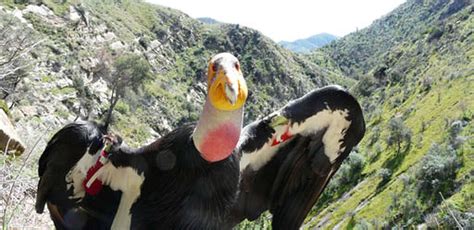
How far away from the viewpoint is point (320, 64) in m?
170

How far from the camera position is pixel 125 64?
57.2 metres

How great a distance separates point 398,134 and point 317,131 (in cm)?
7248

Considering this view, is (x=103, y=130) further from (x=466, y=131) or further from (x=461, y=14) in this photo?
(x=461, y=14)

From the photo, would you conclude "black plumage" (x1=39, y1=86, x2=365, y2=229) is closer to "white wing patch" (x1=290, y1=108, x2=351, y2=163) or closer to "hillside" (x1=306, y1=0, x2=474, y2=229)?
"white wing patch" (x1=290, y1=108, x2=351, y2=163)

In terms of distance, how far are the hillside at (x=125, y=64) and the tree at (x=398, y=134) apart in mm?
19289

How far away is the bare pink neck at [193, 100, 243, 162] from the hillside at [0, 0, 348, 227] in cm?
156

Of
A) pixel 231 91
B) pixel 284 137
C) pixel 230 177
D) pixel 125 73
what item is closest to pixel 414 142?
pixel 125 73

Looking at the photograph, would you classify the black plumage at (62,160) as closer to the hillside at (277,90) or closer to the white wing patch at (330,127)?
the white wing patch at (330,127)

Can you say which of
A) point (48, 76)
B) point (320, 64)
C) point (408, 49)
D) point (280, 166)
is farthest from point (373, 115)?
point (280, 166)

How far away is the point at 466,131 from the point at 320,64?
109 m

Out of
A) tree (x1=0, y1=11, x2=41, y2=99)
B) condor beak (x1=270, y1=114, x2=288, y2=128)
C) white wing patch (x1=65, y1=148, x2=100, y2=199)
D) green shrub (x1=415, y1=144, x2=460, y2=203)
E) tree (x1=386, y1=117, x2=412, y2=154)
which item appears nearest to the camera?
white wing patch (x1=65, y1=148, x2=100, y2=199)

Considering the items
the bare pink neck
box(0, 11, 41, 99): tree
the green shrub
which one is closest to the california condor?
the bare pink neck

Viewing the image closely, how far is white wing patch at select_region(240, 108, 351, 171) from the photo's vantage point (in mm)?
4281

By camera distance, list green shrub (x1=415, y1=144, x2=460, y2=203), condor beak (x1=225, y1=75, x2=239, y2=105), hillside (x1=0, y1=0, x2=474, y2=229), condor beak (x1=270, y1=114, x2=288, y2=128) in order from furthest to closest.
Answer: green shrub (x1=415, y1=144, x2=460, y2=203), hillside (x1=0, y1=0, x2=474, y2=229), condor beak (x1=270, y1=114, x2=288, y2=128), condor beak (x1=225, y1=75, x2=239, y2=105)
